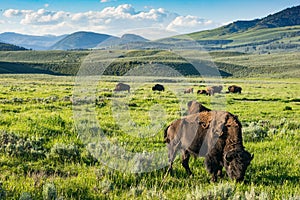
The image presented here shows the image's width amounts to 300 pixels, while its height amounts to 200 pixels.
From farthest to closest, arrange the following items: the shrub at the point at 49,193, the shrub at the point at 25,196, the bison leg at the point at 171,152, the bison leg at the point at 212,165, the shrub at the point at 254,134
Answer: the shrub at the point at 254,134 < the bison leg at the point at 171,152 < the bison leg at the point at 212,165 < the shrub at the point at 49,193 < the shrub at the point at 25,196

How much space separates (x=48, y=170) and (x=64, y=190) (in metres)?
1.56

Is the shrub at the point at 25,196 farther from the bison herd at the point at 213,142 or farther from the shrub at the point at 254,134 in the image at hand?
the shrub at the point at 254,134

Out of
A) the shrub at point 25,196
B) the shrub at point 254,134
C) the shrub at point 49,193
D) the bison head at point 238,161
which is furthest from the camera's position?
the shrub at point 254,134

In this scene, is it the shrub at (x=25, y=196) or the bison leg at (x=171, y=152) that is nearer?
the shrub at (x=25, y=196)

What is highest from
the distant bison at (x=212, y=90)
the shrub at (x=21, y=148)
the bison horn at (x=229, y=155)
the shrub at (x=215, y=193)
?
the bison horn at (x=229, y=155)

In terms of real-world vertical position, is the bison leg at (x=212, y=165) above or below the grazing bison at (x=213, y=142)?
below

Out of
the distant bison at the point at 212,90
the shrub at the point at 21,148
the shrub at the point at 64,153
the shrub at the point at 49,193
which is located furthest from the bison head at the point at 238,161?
the distant bison at the point at 212,90

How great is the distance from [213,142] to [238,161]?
75 centimetres

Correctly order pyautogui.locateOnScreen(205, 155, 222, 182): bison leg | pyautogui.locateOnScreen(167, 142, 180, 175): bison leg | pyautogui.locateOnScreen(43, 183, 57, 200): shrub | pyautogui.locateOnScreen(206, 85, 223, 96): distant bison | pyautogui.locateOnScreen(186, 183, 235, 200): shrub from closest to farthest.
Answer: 1. pyautogui.locateOnScreen(43, 183, 57, 200): shrub
2. pyautogui.locateOnScreen(186, 183, 235, 200): shrub
3. pyautogui.locateOnScreen(205, 155, 222, 182): bison leg
4. pyautogui.locateOnScreen(167, 142, 180, 175): bison leg
5. pyautogui.locateOnScreen(206, 85, 223, 96): distant bison

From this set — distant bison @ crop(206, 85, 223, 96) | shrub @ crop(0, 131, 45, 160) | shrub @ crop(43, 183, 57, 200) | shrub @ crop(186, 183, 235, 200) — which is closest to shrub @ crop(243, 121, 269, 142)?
shrub @ crop(186, 183, 235, 200)

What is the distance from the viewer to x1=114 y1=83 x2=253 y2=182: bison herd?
6.33 meters

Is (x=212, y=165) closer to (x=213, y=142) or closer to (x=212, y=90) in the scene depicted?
(x=213, y=142)

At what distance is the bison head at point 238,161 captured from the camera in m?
6.26

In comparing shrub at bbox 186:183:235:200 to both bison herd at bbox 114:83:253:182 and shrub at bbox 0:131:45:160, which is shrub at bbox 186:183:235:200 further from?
shrub at bbox 0:131:45:160
